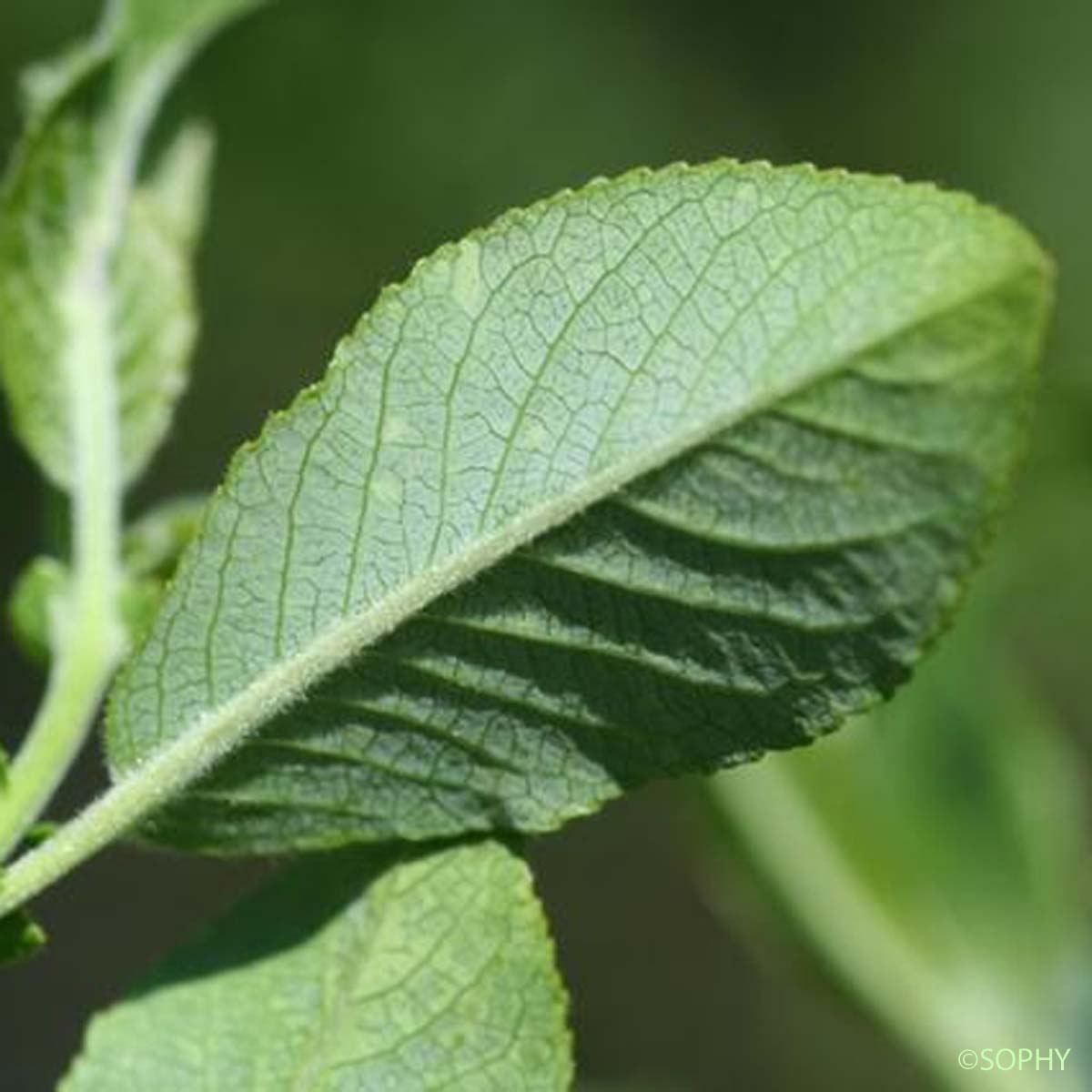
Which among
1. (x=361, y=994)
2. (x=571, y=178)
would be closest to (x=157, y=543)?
(x=361, y=994)

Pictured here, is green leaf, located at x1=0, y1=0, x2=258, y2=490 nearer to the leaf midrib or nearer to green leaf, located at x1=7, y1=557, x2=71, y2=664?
green leaf, located at x1=7, y1=557, x2=71, y2=664

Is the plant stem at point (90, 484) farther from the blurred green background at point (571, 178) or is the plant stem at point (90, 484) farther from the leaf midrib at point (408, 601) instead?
the blurred green background at point (571, 178)

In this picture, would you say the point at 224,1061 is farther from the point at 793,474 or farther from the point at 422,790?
the point at 793,474

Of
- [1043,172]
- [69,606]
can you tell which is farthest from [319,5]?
[69,606]

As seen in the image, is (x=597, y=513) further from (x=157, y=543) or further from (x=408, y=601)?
(x=157, y=543)

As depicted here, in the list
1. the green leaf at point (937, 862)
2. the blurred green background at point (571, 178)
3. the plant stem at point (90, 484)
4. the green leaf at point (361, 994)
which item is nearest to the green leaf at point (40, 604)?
the plant stem at point (90, 484)

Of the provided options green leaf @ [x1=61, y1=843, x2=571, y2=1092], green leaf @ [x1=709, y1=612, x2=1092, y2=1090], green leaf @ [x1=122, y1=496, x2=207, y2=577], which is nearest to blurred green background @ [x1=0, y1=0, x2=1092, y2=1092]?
green leaf @ [x1=709, y1=612, x2=1092, y2=1090]
